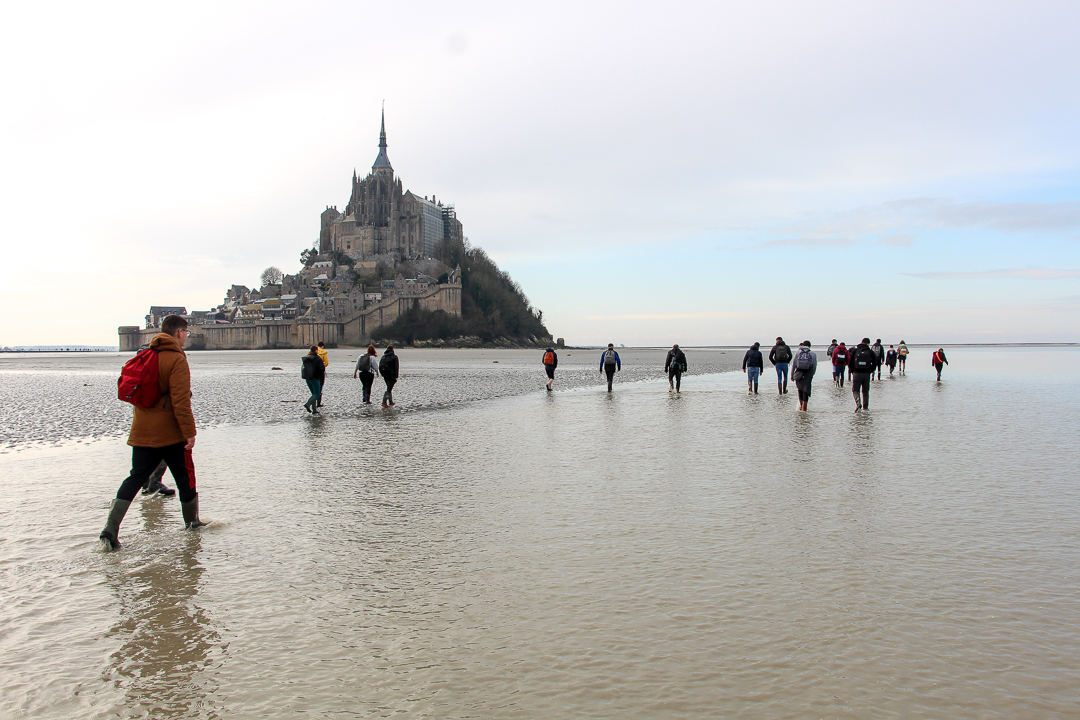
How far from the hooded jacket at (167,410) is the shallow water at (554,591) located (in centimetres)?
75

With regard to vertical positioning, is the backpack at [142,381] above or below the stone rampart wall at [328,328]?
below

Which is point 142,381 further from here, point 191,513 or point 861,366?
point 861,366

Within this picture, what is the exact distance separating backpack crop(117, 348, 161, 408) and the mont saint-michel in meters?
97.3

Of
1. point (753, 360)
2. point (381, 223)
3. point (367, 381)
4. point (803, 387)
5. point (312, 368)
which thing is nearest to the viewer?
point (312, 368)

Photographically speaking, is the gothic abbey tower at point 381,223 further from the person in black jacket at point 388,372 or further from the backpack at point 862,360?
the backpack at point 862,360

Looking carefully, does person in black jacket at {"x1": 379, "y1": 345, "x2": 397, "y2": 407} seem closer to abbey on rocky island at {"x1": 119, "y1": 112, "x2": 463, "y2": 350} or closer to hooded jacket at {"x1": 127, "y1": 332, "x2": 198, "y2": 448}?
hooded jacket at {"x1": 127, "y1": 332, "x2": 198, "y2": 448}

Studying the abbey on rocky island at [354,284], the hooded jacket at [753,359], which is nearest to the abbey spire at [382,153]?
the abbey on rocky island at [354,284]

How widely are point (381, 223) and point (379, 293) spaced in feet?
59.1

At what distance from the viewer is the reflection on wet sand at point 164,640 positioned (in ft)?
9.46

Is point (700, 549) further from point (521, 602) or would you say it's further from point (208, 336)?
point (208, 336)

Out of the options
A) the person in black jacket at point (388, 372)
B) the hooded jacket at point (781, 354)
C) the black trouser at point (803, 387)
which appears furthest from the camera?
the hooded jacket at point (781, 354)

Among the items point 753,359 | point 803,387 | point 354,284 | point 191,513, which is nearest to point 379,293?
point 354,284

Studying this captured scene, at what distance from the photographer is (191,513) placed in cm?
540

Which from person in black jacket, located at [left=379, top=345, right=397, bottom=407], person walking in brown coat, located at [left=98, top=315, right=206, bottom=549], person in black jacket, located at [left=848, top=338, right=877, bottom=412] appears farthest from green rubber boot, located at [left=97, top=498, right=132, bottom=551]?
person in black jacket, located at [left=848, top=338, right=877, bottom=412]
